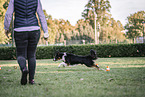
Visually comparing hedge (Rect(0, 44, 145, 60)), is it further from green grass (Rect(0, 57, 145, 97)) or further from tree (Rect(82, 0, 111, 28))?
tree (Rect(82, 0, 111, 28))

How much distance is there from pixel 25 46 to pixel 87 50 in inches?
565

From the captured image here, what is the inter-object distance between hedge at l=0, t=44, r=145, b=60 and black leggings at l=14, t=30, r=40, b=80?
1346cm

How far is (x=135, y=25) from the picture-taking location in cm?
4266

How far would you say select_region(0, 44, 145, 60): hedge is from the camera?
1745 centimetres

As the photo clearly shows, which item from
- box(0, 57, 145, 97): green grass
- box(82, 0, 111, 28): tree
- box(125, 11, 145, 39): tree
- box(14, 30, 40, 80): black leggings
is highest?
box(82, 0, 111, 28): tree

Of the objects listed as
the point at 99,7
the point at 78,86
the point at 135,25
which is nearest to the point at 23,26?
the point at 78,86

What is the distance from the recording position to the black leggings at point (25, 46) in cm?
378

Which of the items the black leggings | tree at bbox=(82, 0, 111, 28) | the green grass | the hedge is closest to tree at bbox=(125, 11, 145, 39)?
tree at bbox=(82, 0, 111, 28)

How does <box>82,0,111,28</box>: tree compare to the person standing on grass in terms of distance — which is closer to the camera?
the person standing on grass

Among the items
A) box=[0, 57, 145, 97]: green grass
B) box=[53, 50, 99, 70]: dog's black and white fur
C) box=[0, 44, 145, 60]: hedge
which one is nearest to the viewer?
box=[0, 57, 145, 97]: green grass

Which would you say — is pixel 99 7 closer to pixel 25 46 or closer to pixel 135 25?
pixel 135 25

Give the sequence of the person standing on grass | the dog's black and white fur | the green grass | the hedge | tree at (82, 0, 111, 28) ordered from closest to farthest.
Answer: the green grass, the person standing on grass, the dog's black and white fur, the hedge, tree at (82, 0, 111, 28)

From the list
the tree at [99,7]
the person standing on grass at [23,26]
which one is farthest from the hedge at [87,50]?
the tree at [99,7]

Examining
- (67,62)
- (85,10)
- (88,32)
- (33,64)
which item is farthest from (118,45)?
(88,32)
